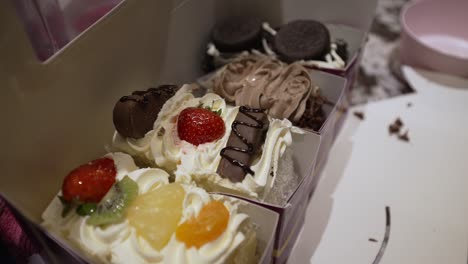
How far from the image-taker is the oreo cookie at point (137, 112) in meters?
1.11

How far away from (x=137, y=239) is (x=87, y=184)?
6.7 inches

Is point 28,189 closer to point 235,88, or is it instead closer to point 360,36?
point 235,88

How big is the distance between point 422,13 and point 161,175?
1.56 meters

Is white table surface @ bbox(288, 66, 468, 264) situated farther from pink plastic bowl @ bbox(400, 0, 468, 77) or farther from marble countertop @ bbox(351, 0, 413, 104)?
pink plastic bowl @ bbox(400, 0, 468, 77)

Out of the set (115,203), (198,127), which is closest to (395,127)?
(198,127)

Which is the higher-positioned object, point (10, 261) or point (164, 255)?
point (164, 255)

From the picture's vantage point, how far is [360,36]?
158 centimetres

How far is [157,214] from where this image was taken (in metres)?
0.94

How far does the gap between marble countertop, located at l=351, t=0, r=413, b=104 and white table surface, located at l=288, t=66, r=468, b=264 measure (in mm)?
73

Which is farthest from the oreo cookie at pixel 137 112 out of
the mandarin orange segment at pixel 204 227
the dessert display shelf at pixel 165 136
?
the mandarin orange segment at pixel 204 227

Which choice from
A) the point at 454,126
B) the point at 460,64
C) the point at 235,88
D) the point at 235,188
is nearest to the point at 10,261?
the point at 235,188

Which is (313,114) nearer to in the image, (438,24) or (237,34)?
(237,34)

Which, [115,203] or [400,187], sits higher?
[115,203]

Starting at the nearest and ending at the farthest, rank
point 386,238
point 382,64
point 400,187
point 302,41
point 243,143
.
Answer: point 243,143
point 386,238
point 400,187
point 302,41
point 382,64
